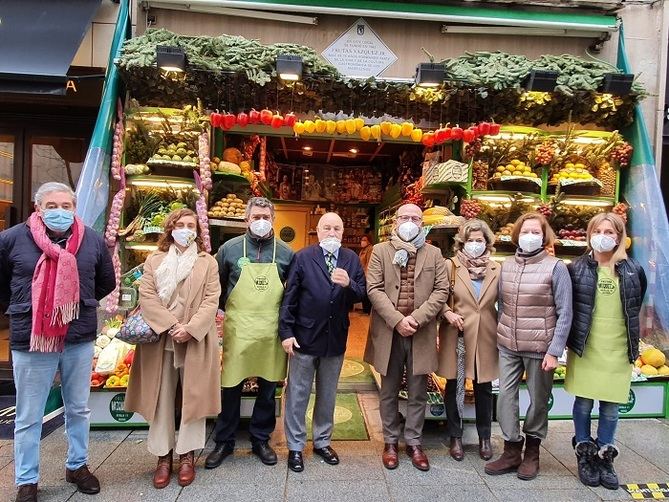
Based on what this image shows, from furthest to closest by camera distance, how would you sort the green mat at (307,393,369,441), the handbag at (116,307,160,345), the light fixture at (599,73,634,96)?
the light fixture at (599,73,634,96) < the green mat at (307,393,369,441) < the handbag at (116,307,160,345)

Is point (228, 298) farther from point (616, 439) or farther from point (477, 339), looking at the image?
point (616, 439)

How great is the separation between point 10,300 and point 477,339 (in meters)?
3.26

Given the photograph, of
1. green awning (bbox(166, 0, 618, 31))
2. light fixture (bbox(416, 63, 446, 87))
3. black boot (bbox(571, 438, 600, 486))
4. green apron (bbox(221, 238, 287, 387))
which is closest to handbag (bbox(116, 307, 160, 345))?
green apron (bbox(221, 238, 287, 387))

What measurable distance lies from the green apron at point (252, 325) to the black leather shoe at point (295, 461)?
23.1 inches

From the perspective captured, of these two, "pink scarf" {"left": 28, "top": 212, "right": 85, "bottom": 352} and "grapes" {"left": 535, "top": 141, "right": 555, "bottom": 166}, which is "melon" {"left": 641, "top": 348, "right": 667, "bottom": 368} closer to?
"grapes" {"left": 535, "top": 141, "right": 555, "bottom": 166}

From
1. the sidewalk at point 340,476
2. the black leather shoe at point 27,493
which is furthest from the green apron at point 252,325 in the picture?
the black leather shoe at point 27,493

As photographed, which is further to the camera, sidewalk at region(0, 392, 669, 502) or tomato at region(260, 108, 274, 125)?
tomato at region(260, 108, 274, 125)

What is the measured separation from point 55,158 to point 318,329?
4.04m

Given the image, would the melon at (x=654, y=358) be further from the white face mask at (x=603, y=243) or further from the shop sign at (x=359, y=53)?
the shop sign at (x=359, y=53)

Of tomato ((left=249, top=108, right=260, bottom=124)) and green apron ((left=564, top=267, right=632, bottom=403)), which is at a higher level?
tomato ((left=249, top=108, right=260, bottom=124))

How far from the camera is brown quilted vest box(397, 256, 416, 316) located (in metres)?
3.31

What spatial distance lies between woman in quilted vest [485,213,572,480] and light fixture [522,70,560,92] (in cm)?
216

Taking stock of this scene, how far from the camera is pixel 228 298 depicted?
3.30 meters

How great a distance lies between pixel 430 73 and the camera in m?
4.55
